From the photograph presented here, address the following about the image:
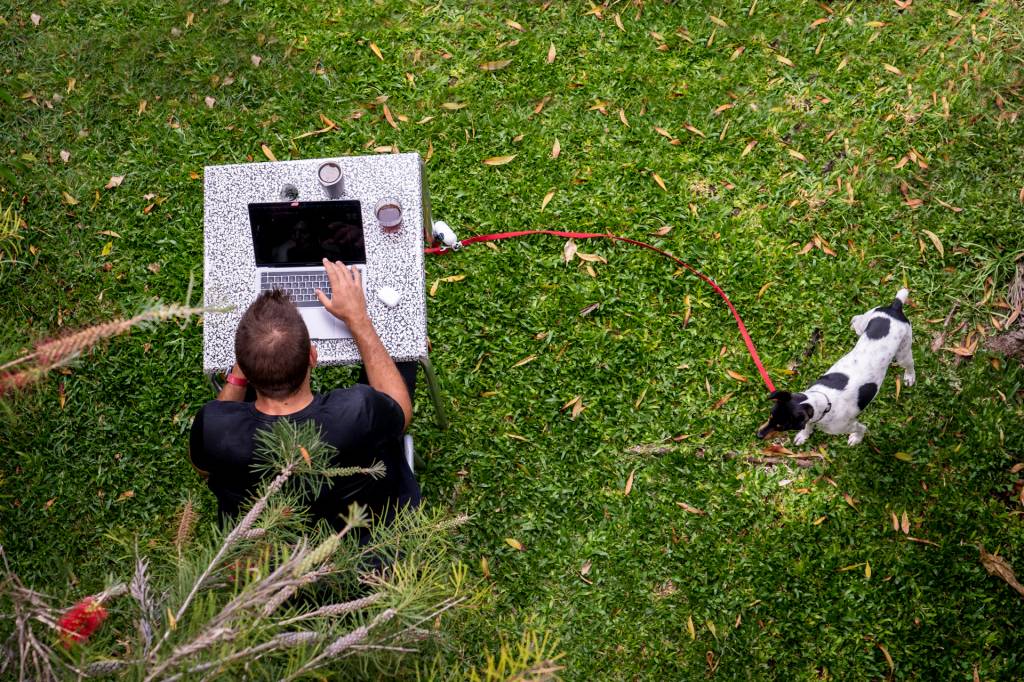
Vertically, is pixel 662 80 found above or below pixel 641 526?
above

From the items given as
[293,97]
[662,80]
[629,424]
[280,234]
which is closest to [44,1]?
[293,97]

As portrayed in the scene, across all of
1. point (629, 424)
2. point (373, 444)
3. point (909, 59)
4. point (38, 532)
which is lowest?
point (38, 532)

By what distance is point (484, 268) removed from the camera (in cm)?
415

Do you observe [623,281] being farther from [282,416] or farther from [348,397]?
[282,416]

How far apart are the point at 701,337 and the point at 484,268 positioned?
4.27ft

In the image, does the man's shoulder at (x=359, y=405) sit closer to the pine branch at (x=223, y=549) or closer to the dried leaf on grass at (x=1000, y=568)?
the pine branch at (x=223, y=549)

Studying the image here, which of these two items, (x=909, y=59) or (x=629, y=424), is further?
(x=909, y=59)

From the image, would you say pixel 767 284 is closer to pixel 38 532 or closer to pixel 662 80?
pixel 662 80

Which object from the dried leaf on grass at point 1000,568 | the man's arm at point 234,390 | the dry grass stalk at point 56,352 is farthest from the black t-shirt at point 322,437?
A: the dried leaf on grass at point 1000,568

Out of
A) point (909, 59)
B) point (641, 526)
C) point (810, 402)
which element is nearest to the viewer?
point (810, 402)

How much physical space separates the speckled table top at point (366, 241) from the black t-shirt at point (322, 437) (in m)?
0.37

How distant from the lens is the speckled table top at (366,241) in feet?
9.51

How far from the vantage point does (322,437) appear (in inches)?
95.1

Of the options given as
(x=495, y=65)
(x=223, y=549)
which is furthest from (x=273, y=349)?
(x=495, y=65)
